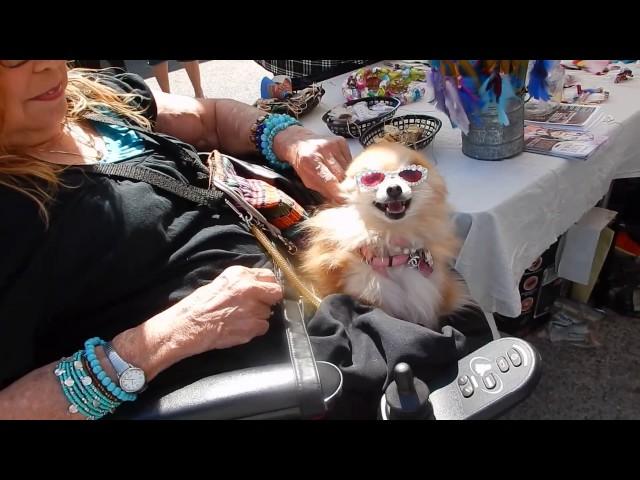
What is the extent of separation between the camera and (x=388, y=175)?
0.98m

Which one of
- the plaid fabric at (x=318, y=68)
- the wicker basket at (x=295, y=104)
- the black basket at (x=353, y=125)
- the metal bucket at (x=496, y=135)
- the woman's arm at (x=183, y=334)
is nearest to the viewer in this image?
the woman's arm at (x=183, y=334)

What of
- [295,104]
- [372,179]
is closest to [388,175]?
[372,179]

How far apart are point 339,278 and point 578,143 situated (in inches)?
31.0

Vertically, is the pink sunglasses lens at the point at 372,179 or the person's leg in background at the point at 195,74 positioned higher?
the pink sunglasses lens at the point at 372,179

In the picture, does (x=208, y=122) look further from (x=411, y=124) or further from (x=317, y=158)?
(x=411, y=124)

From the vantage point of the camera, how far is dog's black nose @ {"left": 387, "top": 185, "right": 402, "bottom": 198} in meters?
0.94

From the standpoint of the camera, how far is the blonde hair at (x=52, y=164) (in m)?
0.83

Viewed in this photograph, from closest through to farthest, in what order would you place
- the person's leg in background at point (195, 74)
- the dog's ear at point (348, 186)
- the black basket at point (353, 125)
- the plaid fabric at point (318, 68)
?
1. the dog's ear at point (348, 186)
2. the black basket at point (353, 125)
3. the plaid fabric at point (318, 68)
4. the person's leg in background at point (195, 74)

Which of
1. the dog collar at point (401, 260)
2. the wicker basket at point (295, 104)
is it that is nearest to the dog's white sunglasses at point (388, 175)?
the dog collar at point (401, 260)

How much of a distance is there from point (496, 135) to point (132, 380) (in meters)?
0.99

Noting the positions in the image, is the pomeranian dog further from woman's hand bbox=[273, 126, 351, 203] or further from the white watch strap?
the white watch strap

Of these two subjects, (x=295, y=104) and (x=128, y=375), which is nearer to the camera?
(x=128, y=375)

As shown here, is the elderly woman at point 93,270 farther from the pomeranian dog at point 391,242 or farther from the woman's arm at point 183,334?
the pomeranian dog at point 391,242

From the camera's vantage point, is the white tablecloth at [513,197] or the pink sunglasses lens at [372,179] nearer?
the pink sunglasses lens at [372,179]
